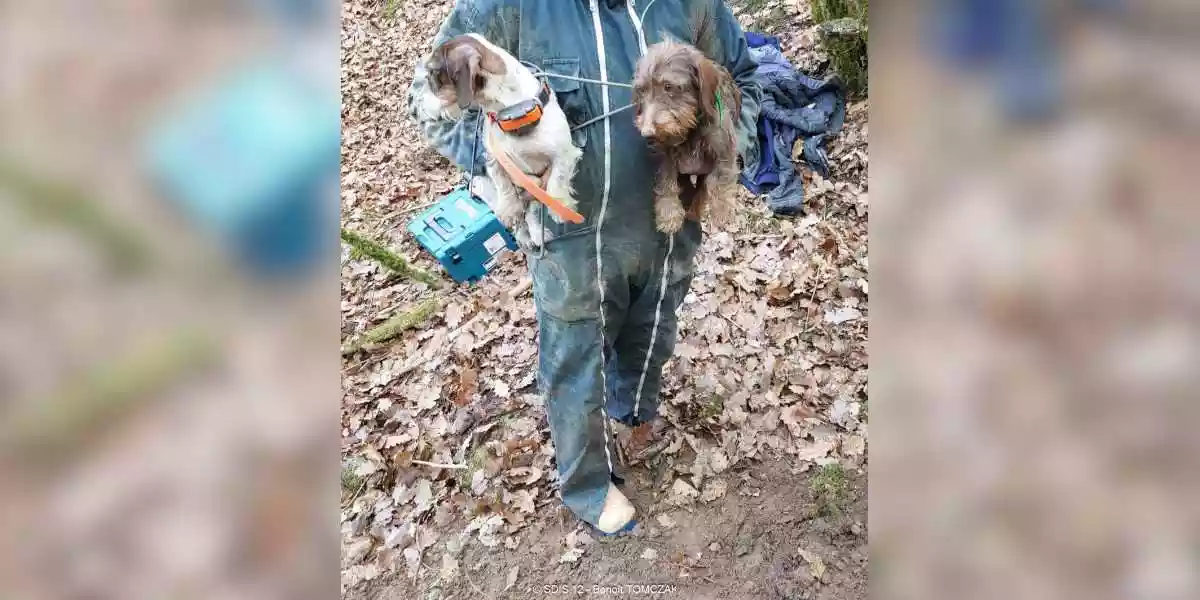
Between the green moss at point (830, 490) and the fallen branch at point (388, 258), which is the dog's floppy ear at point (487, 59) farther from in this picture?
the fallen branch at point (388, 258)

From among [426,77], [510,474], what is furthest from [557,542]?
[426,77]

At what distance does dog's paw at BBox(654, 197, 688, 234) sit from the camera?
2.73m

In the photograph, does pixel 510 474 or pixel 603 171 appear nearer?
pixel 603 171

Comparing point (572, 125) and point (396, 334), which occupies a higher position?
point (572, 125)

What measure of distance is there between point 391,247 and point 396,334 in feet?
4.21

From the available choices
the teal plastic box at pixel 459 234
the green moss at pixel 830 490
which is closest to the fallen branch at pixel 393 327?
the teal plastic box at pixel 459 234
